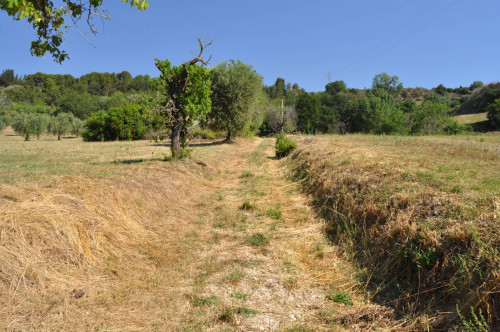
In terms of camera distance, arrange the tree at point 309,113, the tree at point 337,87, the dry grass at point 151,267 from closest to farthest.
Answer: the dry grass at point 151,267
the tree at point 309,113
the tree at point 337,87

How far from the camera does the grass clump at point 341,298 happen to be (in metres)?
3.78

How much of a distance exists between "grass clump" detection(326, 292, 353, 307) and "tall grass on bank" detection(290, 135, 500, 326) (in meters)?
0.40

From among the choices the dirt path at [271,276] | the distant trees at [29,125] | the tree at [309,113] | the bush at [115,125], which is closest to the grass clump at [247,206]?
the dirt path at [271,276]

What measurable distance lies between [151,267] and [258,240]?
2.13 metres

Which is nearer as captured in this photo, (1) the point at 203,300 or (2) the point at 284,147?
(1) the point at 203,300

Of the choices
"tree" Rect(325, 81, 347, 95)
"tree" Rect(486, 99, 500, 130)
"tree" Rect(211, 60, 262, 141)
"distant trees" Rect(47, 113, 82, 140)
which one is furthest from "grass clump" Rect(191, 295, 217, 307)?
"tree" Rect(325, 81, 347, 95)

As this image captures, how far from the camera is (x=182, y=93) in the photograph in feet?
39.3

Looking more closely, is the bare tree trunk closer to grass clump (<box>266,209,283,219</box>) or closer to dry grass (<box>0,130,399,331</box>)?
dry grass (<box>0,130,399,331</box>)

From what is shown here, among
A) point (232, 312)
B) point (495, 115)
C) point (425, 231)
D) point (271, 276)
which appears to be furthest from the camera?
point (495, 115)

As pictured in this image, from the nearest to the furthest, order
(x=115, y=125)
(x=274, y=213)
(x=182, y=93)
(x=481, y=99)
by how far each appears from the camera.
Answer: (x=274, y=213), (x=182, y=93), (x=115, y=125), (x=481, y=99)

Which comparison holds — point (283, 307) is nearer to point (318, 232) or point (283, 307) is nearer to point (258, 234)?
point (258, 234)

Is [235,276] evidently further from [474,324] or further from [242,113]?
[242,113]

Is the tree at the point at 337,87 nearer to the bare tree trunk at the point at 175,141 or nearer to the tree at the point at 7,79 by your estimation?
the bare tree trunk at the point at 175,141

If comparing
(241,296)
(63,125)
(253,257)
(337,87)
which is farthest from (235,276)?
(337,87)
